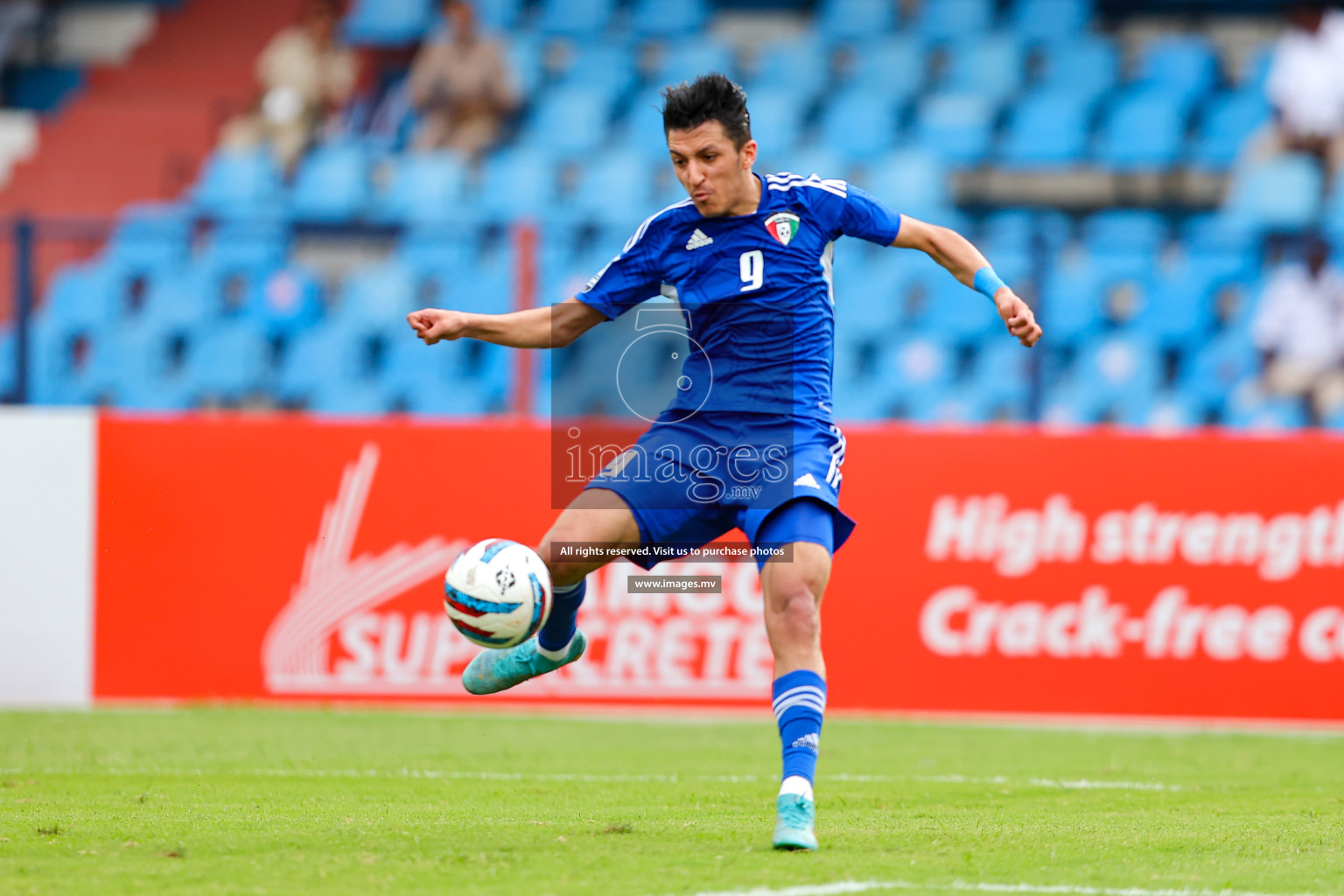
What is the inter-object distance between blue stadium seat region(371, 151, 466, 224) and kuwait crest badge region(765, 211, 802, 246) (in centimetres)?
924

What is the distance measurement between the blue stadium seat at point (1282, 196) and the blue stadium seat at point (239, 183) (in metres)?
8.51

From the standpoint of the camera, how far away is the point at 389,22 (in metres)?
16.5

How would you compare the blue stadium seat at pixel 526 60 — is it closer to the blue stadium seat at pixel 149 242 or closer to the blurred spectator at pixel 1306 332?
the blue stadium seat at pixel 149 242

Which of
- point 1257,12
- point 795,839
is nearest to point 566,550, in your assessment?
point 795,839

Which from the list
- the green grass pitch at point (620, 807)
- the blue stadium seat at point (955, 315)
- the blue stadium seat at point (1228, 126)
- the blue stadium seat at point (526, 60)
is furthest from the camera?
the blue stadium seat at point (526, 60)

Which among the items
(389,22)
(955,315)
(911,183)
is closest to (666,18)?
(389,22)

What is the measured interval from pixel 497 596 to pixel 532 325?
106 centimetres

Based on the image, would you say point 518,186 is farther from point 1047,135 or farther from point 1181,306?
point 1181,306

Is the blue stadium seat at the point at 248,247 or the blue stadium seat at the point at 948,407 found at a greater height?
the blue stadium seat at the point at 248,247

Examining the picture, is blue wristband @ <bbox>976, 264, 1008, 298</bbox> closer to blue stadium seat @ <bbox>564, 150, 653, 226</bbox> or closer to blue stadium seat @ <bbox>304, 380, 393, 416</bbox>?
blue stadium seat @ <bbox>304, 380, 393, 416</bbox>

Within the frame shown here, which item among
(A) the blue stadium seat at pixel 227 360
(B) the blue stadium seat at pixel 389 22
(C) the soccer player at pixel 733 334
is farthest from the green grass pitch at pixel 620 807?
(B) the blue stadium seat at pixel 389 22

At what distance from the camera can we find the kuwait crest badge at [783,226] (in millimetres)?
5508

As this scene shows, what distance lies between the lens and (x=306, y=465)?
977 centimetres

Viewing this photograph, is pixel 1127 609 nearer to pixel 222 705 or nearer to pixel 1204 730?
pixel 1204 730
